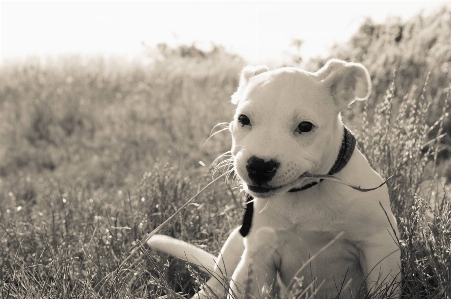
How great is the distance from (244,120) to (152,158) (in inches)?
157

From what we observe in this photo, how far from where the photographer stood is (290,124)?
2832 mm

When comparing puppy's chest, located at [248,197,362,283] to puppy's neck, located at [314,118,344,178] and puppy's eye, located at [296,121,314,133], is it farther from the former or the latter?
puppy's eye, located at [296,121,314,133]

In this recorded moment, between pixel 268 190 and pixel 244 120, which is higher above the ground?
pixel 244 120

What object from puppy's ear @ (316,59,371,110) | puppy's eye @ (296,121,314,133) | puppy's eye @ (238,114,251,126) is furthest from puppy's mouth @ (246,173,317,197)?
puppy's ear @ (316,59,371,110)

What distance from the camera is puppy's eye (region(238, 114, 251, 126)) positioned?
9.79 ft

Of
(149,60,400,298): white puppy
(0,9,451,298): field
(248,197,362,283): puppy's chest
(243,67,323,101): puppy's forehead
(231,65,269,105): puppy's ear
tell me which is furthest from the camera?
(231,65,269,105): puppy's ear

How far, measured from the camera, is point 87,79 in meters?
11.2

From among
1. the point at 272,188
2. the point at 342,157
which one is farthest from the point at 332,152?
the point at 272,188

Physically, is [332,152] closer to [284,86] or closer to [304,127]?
[304,127]

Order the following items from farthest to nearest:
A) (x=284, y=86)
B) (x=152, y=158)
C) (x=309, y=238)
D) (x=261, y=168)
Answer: (x=152, y=158)
(x=309, y=238)
(x=284, y=86)
(x=261, y=168)

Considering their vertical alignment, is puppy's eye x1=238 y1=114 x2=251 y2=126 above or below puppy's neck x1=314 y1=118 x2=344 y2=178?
above

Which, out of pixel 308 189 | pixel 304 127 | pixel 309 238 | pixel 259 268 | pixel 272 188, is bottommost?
pixel 259 268

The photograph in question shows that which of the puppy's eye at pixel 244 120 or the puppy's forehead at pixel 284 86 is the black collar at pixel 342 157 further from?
the puppy's eye at pixel 244 120

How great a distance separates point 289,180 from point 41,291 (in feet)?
4.26
